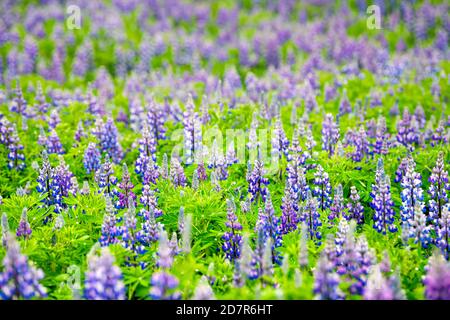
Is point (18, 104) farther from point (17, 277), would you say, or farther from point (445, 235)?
point (445, 235)

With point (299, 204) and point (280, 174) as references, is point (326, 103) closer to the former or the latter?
point (280, 174)

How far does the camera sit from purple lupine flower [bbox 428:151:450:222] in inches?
203

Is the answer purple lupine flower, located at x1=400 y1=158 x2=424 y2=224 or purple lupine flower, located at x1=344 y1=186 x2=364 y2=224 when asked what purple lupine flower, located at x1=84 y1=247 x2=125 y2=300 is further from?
purple lupine flower, located at x1=400 y1=158 x2=424 y2=224

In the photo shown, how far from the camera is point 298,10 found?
1616 centimetres

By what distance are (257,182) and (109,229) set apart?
1631 mm

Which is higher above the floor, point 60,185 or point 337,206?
point 60,185

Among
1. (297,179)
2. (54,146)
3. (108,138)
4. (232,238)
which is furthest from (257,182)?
(54,146)

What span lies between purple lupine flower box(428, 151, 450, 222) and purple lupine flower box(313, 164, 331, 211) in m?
0.91

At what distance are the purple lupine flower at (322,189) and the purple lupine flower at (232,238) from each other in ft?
3.35

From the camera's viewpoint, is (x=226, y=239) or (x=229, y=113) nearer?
(x=226, y=239)

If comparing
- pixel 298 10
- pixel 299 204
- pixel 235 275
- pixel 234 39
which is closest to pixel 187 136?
pixel 299 204

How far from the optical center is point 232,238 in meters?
4.78

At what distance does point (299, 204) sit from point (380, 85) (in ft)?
15.9
